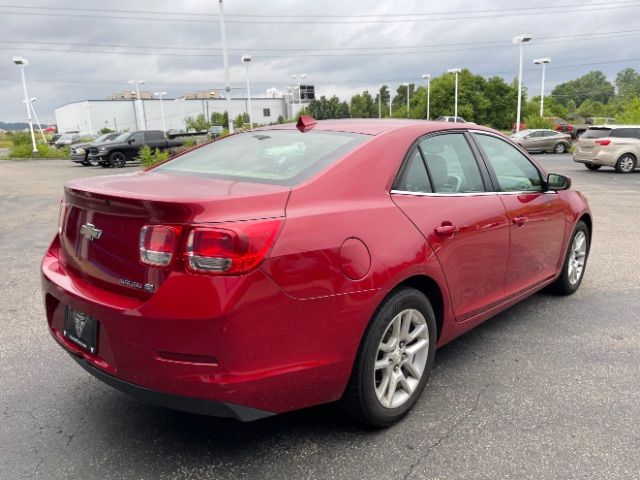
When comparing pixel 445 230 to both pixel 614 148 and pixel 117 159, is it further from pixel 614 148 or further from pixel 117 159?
pixel 117 159

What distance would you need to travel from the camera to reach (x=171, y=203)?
2.26 m

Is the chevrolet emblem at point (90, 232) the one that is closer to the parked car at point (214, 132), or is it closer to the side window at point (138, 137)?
the parked car at point (214, 132)

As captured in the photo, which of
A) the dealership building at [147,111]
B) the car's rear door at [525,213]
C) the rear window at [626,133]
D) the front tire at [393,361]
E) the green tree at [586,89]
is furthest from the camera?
the green tree at [586,89]

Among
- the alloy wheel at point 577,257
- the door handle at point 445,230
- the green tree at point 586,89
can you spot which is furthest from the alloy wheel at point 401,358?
the green tree at point 586,89

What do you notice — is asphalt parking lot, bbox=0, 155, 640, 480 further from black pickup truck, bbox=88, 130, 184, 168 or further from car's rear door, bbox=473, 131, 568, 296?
black pickup truck, bbox=88, 130, 184, 168

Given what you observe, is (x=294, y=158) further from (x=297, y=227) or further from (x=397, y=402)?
(x=397, y=402)

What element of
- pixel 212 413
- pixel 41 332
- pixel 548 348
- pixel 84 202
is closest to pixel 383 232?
pixel 212 413

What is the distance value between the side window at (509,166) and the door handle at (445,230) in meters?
0.83

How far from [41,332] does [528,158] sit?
4098 mm

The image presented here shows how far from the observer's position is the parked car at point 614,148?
18.7 meters

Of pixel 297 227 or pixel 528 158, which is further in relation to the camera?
pixel 528 158

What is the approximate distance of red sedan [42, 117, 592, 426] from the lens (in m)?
2.20

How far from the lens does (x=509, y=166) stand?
4.04 m

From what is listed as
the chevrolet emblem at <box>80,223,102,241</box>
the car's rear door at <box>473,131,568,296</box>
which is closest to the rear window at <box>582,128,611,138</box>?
the car's rear door at <box>473,131,568,296</box>
